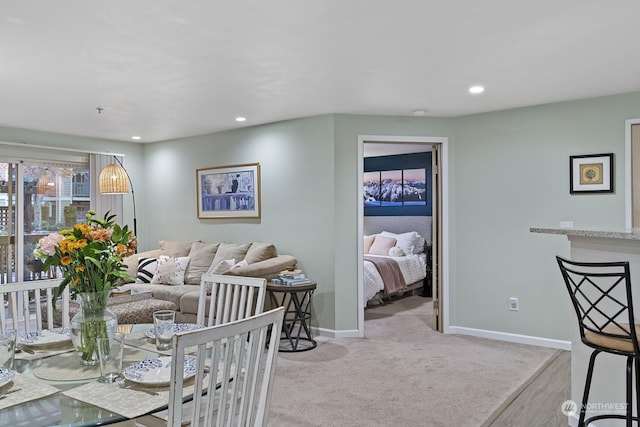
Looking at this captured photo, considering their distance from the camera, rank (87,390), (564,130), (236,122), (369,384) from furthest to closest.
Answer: (236,122)
(564,130)
(369,384)
(87,390)

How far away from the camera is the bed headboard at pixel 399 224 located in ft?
25.1

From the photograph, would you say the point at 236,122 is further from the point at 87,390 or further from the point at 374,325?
the point at 87,390

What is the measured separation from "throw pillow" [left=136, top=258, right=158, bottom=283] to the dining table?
3689 millimetres

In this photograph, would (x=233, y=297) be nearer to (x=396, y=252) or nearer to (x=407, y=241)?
(x=396, y=252)

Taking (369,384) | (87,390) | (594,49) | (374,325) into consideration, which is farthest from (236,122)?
(87,390)

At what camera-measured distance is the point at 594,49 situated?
3.01m

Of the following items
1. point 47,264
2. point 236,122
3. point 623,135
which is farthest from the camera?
point 236,122

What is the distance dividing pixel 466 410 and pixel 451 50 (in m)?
2.34

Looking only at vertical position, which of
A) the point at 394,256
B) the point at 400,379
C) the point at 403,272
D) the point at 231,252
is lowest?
the point at 400,379

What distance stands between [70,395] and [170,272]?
13.1 feet

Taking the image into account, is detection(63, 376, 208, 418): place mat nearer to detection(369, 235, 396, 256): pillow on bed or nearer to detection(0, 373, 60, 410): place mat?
detection(0, 373, 60, 410): place mat

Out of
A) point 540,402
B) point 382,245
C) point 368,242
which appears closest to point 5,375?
point 540,402

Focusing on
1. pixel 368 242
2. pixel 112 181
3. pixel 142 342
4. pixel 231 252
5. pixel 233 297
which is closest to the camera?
pixel 142 342

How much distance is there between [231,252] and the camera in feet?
17.8
